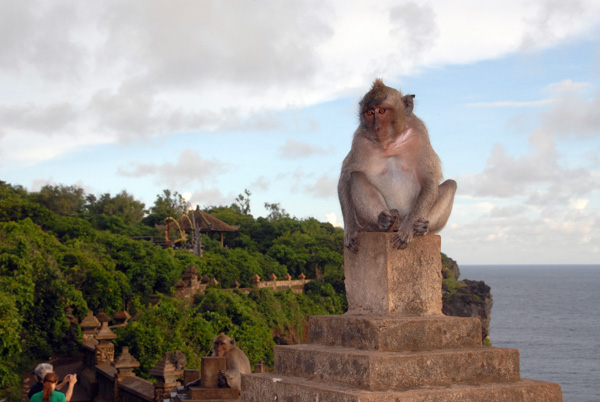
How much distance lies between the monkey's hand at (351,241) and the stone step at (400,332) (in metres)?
0.57

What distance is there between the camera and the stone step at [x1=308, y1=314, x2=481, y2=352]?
215 inches

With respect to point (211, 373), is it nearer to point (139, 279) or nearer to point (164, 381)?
point (164, 381)

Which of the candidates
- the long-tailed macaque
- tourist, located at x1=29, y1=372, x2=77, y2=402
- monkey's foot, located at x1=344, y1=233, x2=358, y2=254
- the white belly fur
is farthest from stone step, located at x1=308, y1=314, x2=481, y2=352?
tourist, located at x1=29, y1=372, x2=77, y2=402

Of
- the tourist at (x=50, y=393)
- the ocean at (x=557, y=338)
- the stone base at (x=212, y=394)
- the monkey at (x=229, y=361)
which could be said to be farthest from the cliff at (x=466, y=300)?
the tourist at (x=50, y=393)

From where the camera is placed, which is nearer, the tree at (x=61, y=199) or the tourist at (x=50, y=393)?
the tourist at (x=50, y=393)

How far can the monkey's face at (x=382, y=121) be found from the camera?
6.08m

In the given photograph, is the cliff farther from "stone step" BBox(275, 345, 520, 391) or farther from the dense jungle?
"stone step" BBox(275, 345, 520, 391)

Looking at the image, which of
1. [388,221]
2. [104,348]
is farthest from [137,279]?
[388,221]

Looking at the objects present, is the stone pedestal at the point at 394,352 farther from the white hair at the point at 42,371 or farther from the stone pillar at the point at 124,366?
the stone pillar at the point at 124,366

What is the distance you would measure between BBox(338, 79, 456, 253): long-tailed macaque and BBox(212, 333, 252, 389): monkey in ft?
12.6

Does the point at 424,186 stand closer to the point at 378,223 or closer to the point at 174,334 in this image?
the point at 378,223

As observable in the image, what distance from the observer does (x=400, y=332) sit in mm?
5508

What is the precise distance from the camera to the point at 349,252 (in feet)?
20.1

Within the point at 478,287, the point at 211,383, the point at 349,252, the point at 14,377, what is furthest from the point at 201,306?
the point at 478,287
